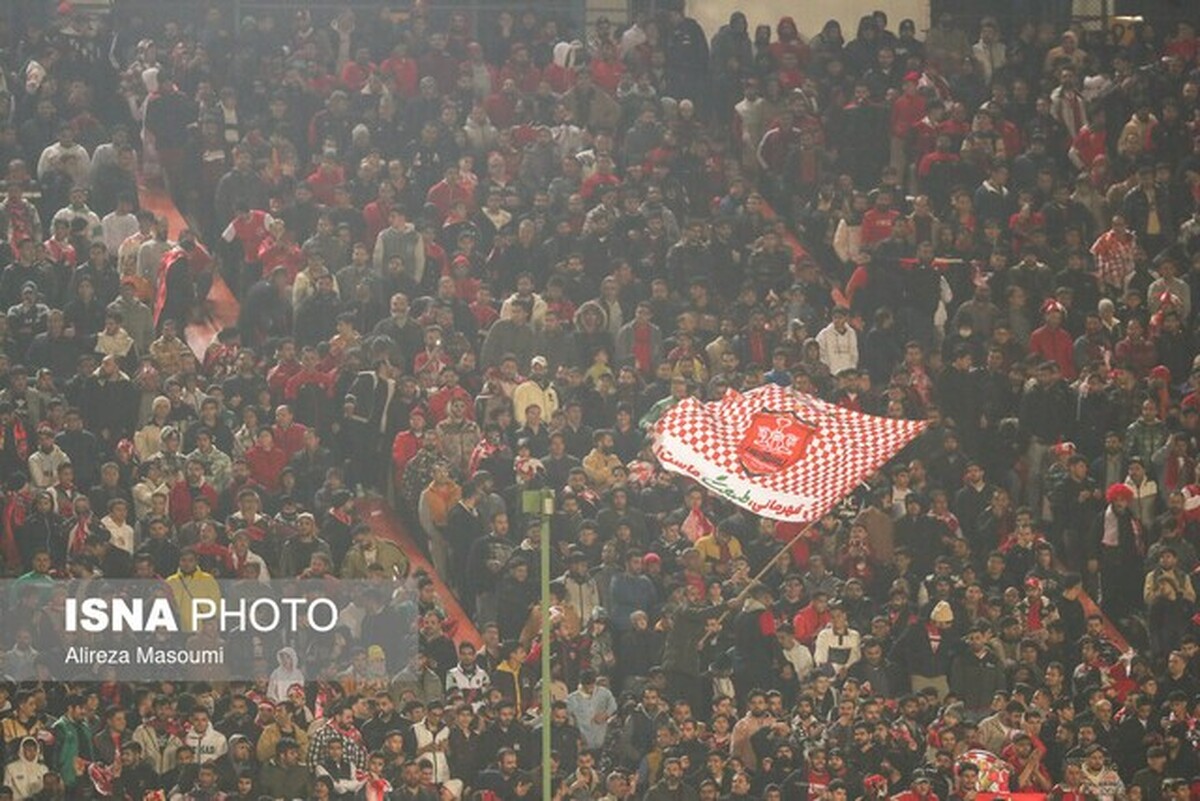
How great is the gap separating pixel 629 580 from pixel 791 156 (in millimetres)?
8011

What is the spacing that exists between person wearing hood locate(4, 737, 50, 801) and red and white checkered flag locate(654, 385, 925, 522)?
5.81m

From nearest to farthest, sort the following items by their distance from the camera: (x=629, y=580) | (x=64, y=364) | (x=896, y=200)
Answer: (x=629, y=580) < (x=64, y=364) < (x=896, y=200)

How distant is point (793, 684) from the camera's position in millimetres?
24750

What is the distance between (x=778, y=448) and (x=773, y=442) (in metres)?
0.07

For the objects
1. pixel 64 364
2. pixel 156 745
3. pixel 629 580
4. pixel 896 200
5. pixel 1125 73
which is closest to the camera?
pixel 156 745

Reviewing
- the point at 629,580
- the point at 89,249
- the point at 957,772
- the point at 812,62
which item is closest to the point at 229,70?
the point at 89,249

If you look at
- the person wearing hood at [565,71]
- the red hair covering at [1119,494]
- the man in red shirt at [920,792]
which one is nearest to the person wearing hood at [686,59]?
the person wearing hood at [565,71]

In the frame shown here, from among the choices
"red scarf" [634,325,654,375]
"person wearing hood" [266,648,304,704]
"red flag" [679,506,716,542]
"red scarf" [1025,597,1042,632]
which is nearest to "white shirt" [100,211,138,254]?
"red scarf" [634,325,654,375]

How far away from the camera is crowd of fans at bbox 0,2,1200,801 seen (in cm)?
2406

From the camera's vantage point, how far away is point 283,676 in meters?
24.4

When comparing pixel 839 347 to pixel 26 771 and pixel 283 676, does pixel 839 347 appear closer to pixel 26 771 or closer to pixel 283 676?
pixel 283 676

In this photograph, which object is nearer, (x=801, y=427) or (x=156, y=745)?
(x=156, y=745)

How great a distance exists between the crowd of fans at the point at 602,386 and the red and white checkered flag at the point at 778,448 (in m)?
0.89

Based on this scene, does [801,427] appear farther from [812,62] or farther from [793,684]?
[812,62]
